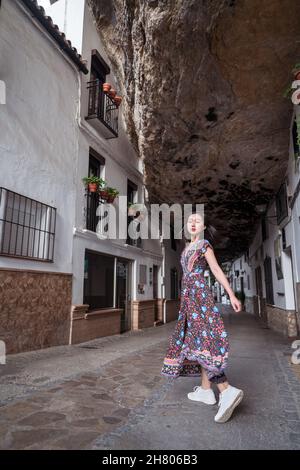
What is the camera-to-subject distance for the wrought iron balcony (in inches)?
324

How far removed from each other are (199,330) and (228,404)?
588 mm

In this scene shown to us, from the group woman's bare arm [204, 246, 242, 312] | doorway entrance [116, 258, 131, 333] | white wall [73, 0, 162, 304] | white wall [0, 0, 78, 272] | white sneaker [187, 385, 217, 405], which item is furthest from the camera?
doorway entrance [116, 258, 131, 333]

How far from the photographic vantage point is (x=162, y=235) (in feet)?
45.9

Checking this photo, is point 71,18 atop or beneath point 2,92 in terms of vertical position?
atop

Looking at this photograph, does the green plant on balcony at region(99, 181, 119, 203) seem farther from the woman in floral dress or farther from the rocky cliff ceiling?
the woman in floral dress

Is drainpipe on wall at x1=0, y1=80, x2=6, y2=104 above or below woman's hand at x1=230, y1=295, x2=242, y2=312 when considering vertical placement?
above

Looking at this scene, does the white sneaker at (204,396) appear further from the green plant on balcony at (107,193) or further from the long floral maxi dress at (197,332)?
the green plant on balcony at (107,193)

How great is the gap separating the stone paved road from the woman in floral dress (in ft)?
0.99

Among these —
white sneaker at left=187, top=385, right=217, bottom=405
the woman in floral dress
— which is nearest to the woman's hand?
the woman in floral dress

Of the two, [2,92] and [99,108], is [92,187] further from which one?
[2,92]

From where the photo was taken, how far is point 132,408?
282 centimetres

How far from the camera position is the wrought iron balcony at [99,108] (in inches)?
324

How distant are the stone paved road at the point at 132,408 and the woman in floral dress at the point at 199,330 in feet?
0.99

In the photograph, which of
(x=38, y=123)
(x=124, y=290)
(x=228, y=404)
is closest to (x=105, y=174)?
(x=38, y=123)
